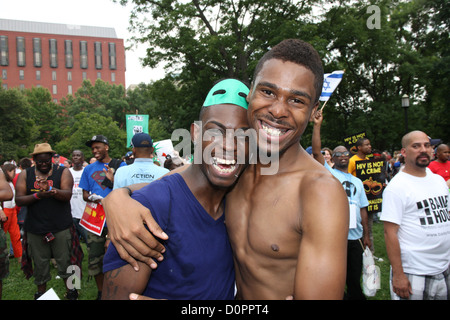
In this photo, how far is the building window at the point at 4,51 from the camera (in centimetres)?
7931

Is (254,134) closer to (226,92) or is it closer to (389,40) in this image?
(226,92)

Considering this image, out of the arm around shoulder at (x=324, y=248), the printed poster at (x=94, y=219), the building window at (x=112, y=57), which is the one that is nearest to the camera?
the arm around shoulder at (x=324, y=248)

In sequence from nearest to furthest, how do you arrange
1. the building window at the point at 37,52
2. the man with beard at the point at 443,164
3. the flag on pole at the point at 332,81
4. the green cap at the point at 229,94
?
the green cap at the point at 229,94, the flag on pole at the point at 332,81, the man with beard at the point at 443,164, the building window at the point at 37,52

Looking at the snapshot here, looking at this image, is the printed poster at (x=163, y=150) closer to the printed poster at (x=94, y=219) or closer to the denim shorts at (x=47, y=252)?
the printed poster at (x=94, y=219)

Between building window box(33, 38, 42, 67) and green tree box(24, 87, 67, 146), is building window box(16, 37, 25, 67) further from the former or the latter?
green tree box(24, 87, 67, 146)

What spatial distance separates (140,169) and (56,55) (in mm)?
92051

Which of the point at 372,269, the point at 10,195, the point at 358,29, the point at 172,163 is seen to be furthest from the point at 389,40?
the point at 10,195

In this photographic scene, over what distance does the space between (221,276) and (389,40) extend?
70.7 ft

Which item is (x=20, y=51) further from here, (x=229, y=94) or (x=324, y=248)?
(x=324, y=248)

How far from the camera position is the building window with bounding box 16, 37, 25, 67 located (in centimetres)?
8062

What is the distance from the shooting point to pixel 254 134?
6.78 feet

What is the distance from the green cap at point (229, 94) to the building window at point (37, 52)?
311 feet

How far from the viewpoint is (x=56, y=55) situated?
83.9 metres

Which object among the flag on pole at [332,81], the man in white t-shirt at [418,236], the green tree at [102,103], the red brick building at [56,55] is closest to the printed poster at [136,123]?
the flag on pole at [332,81]
